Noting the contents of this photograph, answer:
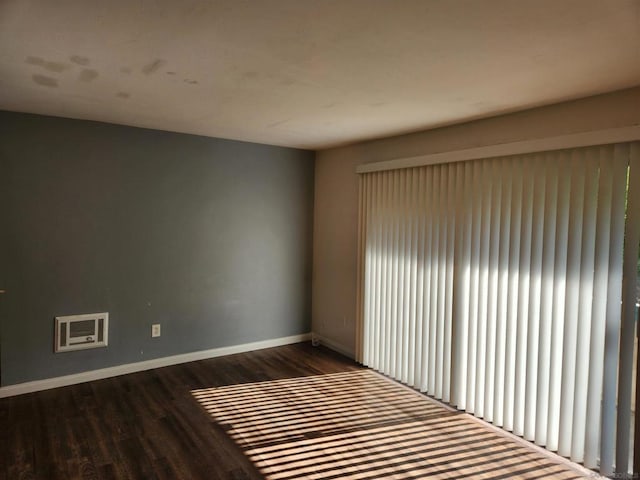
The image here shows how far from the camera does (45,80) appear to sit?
2.59 meters

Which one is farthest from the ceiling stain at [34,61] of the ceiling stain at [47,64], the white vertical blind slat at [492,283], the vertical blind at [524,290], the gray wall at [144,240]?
the white vertical blind slat at [492,283]

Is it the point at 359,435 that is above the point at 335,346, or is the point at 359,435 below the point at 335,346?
below

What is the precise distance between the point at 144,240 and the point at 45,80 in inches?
69.0

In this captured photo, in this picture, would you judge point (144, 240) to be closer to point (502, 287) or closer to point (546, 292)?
point (502, 287)

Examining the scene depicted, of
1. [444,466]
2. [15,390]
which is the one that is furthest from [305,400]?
[15,390]

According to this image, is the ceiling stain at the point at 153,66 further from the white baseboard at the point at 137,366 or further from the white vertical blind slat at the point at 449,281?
the white baseboard at the point at 137,366

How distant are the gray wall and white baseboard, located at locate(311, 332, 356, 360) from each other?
8.0 inches

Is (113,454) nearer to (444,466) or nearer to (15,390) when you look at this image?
(15,390)

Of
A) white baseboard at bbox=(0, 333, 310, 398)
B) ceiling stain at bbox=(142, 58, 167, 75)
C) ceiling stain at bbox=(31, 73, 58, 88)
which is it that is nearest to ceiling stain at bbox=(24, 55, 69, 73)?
ceiling stain at bbox=(31, 73, 58, 88)

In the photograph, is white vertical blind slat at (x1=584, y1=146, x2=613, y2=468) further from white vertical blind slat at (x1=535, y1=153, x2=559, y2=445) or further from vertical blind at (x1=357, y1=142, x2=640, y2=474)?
white vertical blind slat at (x1=535, y1=153, x2=559, y2=445)

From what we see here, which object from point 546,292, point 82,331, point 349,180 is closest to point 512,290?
point 546,292

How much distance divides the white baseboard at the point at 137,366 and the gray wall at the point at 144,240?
0.19 feet

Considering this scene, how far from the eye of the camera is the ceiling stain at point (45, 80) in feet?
8.30

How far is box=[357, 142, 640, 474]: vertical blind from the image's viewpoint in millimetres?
2477
